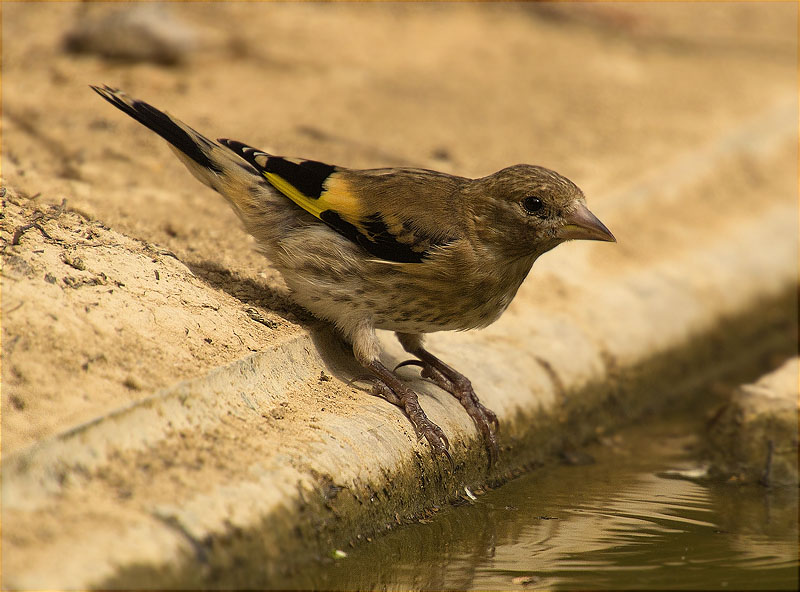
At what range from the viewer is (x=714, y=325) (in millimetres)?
7258

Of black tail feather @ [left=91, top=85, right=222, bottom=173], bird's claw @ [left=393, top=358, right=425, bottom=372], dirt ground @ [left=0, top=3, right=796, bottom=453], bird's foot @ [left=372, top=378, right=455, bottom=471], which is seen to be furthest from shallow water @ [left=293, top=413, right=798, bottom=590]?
black tail feather @ [left=91, top=85, right=222, bottom=173]

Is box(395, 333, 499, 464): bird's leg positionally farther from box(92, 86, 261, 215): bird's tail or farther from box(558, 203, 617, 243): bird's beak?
box(92, 86, 261, 215): bird's tail

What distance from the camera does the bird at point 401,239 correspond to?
453cm

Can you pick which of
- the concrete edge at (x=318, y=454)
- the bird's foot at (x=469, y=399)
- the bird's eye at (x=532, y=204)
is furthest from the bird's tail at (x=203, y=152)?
the bird's eye at (x=532, y=204)

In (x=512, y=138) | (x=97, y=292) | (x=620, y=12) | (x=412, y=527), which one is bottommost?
(x=412, y=527)

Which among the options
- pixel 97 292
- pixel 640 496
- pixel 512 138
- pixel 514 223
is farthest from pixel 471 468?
pixel 512 138

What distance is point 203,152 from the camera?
4.91 m

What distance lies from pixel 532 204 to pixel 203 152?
1562 mm

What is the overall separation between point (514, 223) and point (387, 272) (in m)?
0.61

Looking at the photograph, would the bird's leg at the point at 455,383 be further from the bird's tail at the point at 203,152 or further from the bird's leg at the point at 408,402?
the bird's tail at the point at 203,152

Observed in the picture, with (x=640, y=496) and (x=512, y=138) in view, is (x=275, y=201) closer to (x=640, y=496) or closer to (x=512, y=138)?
(x=640, y=496)

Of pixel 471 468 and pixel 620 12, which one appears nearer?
pixel 471 468

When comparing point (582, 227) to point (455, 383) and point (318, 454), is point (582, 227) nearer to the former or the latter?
point (455, 383)

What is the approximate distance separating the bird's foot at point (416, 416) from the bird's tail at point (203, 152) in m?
1.09
